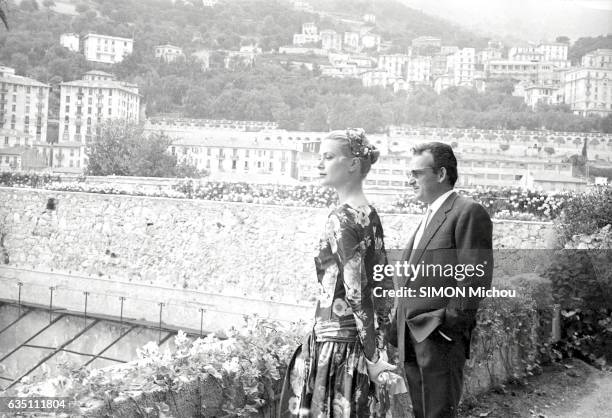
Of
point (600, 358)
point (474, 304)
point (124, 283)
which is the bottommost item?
point (124, 283)

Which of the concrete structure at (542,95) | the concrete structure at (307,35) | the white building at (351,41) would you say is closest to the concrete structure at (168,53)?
the concrete structure at (307,35)

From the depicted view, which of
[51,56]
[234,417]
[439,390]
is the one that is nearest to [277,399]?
[234,417]

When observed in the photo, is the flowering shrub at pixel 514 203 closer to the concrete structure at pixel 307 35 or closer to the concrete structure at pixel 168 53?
the concrete structure at pixel 307 35

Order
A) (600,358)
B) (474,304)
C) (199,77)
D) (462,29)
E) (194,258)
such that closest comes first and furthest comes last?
(474,304), (600,358), (194,258), (462,29), (199,77)

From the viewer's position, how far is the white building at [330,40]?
16.0 meters

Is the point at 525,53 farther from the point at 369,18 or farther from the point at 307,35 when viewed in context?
the point at 307,35

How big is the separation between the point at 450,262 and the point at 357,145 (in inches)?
18.9

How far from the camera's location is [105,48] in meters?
17.0

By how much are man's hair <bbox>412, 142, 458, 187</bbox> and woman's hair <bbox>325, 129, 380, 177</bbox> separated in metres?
0.29

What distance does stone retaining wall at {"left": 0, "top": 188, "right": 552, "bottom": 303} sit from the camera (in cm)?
1058

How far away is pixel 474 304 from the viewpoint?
2217 millimetres

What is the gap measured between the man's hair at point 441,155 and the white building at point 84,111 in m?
13.9

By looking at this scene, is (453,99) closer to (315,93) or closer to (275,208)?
(315,93)

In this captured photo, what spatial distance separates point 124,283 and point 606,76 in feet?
26.7
